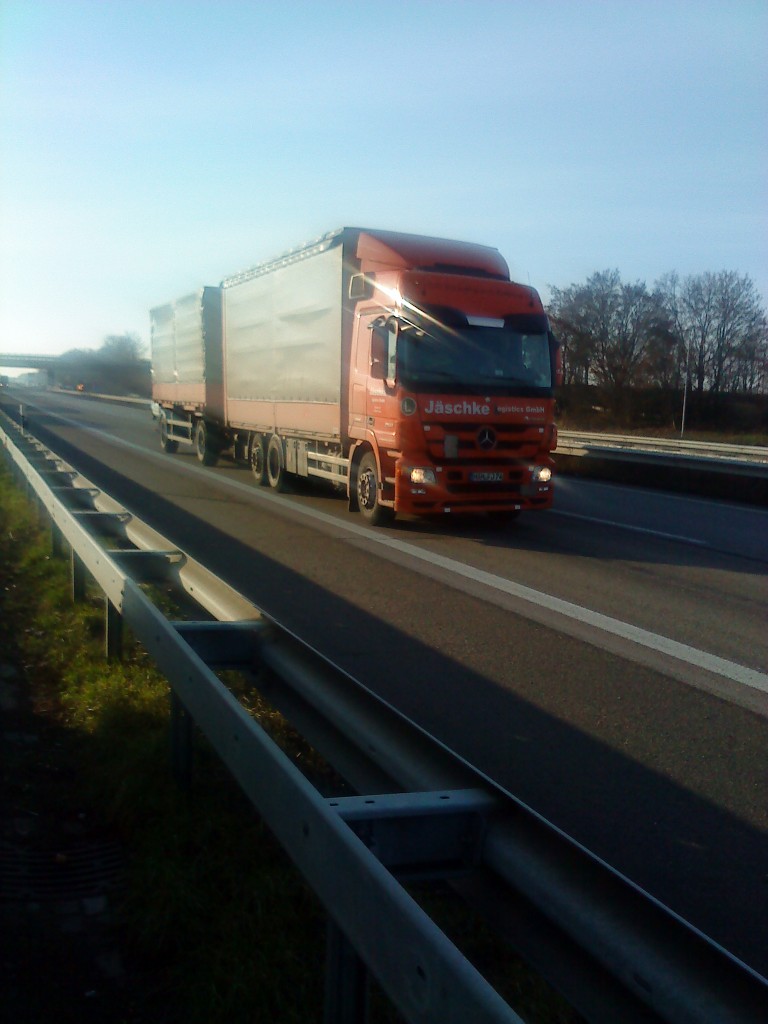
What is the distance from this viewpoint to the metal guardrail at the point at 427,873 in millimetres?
1929

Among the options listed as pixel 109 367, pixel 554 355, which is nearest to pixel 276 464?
pixel 554 355

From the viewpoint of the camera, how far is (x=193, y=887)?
3643mm

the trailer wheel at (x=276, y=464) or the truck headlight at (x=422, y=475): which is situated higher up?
the truck headlight at (x=422, y=475)

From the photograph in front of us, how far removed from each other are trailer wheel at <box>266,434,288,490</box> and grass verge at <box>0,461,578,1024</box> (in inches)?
459

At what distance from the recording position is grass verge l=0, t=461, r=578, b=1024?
3.02m

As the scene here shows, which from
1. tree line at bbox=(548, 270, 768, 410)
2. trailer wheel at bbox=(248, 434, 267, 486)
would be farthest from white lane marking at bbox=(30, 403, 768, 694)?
tree line at bbox=(548, 270, 768, 410)

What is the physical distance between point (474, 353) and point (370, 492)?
2430 millimetres

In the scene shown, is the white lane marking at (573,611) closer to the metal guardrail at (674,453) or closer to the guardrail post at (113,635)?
the guardrail post at (113,635)

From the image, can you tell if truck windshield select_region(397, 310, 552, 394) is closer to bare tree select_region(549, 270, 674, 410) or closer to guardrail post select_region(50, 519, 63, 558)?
guardrail post select_region(50, 519, 63, 558)

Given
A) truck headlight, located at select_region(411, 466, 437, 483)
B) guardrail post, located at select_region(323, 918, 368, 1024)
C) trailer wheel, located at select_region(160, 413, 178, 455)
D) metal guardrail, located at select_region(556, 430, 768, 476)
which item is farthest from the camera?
trailer wheel, located at select_region(160, 413, 178, 455)

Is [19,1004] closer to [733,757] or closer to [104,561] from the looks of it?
[104,561]

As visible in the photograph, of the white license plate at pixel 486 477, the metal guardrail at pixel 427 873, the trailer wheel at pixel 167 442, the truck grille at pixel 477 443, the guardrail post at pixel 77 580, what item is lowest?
the trailer wheel at pixel 167 442

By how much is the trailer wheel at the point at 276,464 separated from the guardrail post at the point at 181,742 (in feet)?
43.3

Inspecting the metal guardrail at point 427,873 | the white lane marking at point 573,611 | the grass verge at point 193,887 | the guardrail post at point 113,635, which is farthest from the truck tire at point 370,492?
the metal guardrail at point 427,873
